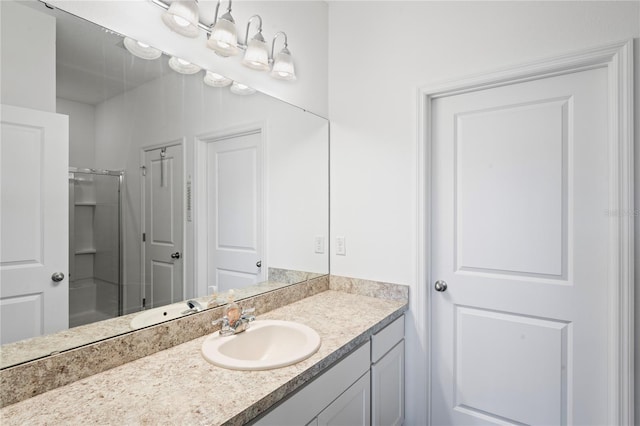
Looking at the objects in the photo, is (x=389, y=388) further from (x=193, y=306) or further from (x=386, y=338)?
(x=193, y=306)

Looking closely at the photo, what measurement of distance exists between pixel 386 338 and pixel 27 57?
1696 mm

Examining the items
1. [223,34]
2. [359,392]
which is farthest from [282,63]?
[359,392]

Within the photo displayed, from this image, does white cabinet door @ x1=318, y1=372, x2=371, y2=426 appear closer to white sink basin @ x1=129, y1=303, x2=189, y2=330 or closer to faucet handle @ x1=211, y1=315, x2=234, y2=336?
faucet handle @ x1=211, y1=315, x2=234, y2=336

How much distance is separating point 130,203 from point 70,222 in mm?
204

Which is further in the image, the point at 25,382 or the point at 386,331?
the point at 386,331

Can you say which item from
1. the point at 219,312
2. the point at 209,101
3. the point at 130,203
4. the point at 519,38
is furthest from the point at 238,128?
the point at 519,38

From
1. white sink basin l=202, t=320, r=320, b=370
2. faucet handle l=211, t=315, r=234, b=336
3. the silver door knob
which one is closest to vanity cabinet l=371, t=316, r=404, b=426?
the silver door knob

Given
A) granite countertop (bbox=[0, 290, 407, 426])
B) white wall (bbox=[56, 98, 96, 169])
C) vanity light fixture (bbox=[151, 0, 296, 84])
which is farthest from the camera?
vanity light fixture (bbox=[151, 0, 296, 84])

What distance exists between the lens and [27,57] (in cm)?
91

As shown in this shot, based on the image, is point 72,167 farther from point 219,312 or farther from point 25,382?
point 219,312

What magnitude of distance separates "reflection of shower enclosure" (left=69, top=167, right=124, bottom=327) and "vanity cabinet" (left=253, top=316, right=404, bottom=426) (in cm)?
63

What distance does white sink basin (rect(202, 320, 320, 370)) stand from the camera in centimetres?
116

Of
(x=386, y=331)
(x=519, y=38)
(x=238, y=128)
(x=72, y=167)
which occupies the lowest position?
(x=386, y=331)

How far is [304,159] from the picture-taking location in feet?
6.56
